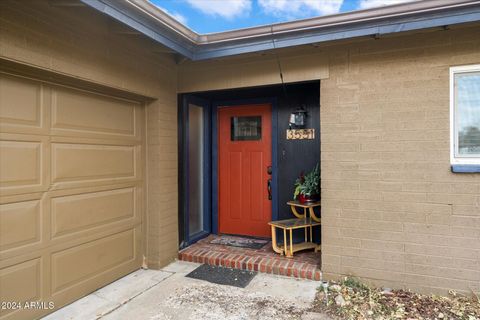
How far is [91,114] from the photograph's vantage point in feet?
9.36

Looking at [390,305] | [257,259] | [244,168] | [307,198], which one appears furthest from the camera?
[244,168]

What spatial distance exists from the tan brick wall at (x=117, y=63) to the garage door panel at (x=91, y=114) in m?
0.22

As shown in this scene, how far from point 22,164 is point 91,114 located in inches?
31.3

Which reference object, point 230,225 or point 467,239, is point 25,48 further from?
point 467,239

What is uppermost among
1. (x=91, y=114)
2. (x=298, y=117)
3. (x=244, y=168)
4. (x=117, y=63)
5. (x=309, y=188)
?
(x=117, y=63)

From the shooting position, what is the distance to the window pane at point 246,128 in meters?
4.32

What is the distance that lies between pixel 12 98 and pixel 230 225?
3.18m

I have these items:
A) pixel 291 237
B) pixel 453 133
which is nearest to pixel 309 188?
pixel 291 237

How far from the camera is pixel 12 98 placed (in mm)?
2191

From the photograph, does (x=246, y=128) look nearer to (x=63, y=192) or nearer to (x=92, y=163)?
(x=92, y=163)

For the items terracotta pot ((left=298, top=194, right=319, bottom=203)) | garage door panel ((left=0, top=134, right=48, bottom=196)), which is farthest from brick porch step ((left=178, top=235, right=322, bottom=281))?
garage door panel ((left=0, top=134, right=48, bottom=196))

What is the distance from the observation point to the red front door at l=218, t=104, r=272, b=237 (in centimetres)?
428

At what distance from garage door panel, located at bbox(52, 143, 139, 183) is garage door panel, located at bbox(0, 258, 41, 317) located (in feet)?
2.34

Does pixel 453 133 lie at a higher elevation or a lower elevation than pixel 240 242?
higher
